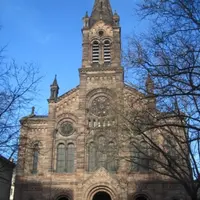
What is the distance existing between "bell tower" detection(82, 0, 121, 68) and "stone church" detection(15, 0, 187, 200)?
11 cm

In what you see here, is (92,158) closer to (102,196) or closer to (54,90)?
(102,196)

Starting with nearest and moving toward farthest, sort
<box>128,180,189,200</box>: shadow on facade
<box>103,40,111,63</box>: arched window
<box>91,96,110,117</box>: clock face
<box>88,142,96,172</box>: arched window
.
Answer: <box>128,180,189,200</box>: shadow on facade, <box>88,142,96,172</box>: arched window, <box>91,96,110,117</box>: clock face, <box>103,40,111,63</box>: arched window

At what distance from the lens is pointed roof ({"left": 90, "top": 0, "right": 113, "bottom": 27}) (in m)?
39.0

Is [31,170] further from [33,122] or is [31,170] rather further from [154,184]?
[154,184]

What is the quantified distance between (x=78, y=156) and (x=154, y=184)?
7.65 m

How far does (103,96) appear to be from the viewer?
33.5 metres

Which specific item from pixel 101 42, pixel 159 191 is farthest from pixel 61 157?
pixel 101 42

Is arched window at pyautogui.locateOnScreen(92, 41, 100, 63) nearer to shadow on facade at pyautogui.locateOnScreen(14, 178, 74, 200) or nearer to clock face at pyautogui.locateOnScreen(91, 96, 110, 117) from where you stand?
clock face at pyautogui.locateOnScreen(91, 96, 110, 117)

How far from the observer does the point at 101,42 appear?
36875 millimetres

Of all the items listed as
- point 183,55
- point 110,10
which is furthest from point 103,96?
point 183,55

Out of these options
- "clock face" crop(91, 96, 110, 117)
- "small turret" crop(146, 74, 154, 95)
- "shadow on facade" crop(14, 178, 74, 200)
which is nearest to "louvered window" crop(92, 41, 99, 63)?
"clock face" crop(91, 96, 110, 117)

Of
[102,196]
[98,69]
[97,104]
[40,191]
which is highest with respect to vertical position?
[98,69]

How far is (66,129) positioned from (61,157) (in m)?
2.89

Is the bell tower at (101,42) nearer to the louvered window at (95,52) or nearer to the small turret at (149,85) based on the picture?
the louvered window at (95,52)
